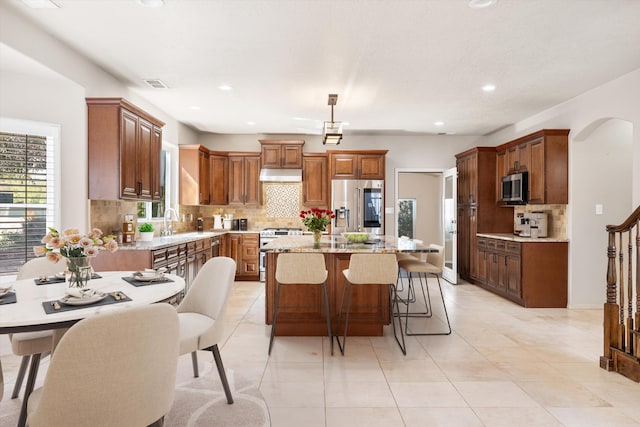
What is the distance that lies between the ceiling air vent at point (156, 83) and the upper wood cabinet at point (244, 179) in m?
2.52

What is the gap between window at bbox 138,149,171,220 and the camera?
5340 millimetres

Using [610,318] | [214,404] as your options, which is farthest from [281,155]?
[610,318]

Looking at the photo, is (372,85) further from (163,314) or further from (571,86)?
(163,314)

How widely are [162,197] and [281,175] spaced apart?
201cm

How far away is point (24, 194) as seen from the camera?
3.49 metres

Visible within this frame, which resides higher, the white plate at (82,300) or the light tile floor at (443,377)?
the white plate at (82,300)

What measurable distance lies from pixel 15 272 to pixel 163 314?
2922 mm

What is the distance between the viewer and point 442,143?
7.45 m

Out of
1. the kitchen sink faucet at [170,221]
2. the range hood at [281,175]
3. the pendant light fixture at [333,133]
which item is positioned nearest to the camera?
the pendant light fixture at [333,133]

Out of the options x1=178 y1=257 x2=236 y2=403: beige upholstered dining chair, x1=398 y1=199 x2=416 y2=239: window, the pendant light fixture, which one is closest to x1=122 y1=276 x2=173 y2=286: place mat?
x1=178 y1=257 x2=236 y2=403: beige upholstered dining chair

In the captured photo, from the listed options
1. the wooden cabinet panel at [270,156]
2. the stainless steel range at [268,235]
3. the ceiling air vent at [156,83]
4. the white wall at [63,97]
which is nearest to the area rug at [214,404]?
the white wall at [63,97]

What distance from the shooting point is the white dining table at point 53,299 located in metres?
1.60

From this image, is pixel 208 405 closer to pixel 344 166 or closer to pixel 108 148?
pixel 108 148

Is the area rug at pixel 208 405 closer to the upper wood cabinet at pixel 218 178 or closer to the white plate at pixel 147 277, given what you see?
the white plate at pixel 147 277
